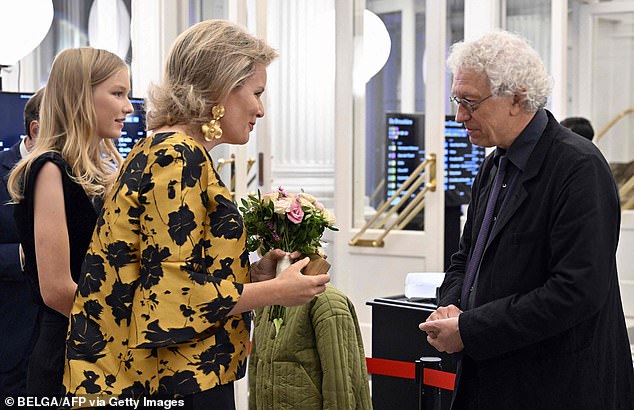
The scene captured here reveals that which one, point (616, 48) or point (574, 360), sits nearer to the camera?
point (574, 360)

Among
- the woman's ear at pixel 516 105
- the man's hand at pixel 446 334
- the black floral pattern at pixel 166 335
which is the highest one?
the woman's ear at pixel 516 105

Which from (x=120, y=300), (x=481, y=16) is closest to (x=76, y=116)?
(x=120, y=300)

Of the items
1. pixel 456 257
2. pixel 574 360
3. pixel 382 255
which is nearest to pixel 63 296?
pixel 456 257

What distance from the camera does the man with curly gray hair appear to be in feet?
7.37

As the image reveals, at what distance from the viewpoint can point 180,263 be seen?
203 cm

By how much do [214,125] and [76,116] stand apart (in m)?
0.67

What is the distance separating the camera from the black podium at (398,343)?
13.4 feet

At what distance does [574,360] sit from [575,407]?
0.39ft

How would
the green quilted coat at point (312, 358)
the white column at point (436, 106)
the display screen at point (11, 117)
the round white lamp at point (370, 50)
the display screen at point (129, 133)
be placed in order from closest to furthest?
the green quilted coat at point (312, 358) → the display screen at point (11, 117) → the display screen at point (129, 133) → the white column at point (436, 106) → the round white lamp at point (370, 50)

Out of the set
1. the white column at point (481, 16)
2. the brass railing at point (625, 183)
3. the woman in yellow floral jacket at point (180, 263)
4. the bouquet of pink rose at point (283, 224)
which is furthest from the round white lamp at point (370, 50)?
the woman in yellow floral jacket at point (180, 263)

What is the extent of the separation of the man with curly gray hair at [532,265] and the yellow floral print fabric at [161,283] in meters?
0.64

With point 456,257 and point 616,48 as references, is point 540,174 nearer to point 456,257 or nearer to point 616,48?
point 456,257

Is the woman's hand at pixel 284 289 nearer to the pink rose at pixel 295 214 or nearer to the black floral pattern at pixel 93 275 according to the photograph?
the pink rose at pixel 295 214

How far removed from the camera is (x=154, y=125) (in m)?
2.20
